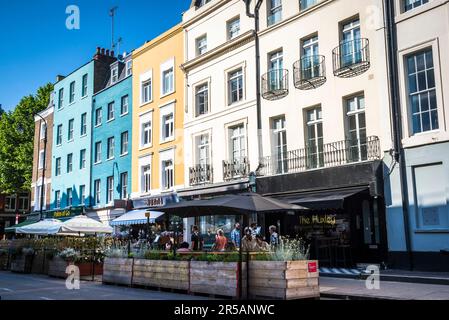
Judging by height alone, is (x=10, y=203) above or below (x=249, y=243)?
above

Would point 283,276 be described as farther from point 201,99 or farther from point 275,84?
point 201,99

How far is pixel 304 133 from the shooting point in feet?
64.2

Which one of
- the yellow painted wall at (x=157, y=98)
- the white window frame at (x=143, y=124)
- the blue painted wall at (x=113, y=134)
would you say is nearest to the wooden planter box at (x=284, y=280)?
the yellow painted wall at (x=157, y=98)

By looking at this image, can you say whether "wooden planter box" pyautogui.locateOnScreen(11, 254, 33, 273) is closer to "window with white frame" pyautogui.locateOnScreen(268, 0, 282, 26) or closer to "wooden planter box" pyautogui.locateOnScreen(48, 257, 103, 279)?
"wooden planter box" pyautogui.locateOnScreen(48, 257, 103, 279)

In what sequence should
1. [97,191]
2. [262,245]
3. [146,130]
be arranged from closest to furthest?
[262,245], [146,130], [97,191]

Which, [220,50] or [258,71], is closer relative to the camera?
[258,71]

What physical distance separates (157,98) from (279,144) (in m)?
9.95

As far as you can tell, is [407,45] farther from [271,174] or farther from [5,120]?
[5,120]

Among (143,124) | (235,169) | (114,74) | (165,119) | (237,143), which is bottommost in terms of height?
(235,169)

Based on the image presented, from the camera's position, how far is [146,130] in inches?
1157

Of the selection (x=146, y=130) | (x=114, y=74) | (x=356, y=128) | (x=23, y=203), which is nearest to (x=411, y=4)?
(x=356, y=128)

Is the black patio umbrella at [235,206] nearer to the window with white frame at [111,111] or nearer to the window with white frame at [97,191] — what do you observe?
the window with white frame at [111,111]

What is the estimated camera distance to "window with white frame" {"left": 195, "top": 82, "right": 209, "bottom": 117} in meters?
25.0
